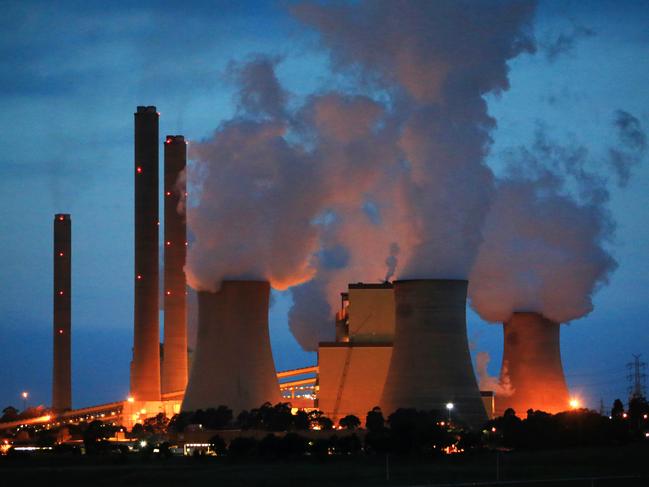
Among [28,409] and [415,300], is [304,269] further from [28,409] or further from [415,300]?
[28,409]

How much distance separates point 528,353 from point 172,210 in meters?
24.8

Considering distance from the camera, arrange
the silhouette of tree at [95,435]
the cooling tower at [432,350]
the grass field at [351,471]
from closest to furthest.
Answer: the grass field at [351,471] → the cooling tower at [432,350] → the silhouette of tree at [95,435]

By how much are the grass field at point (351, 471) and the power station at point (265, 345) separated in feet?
15.4

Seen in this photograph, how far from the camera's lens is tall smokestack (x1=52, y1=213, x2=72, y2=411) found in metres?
85.1

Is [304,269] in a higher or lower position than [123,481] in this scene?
higher

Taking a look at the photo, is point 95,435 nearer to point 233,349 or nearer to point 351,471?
point 233,349

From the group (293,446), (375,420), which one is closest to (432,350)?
(375,420)

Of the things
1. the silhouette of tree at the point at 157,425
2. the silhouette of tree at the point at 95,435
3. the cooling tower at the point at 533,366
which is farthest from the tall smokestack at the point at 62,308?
the cooling tower at the point at 533,366

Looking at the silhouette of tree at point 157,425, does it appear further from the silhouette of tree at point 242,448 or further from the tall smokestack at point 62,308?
the tall smokestack at point 62,308

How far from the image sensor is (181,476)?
42438 mm

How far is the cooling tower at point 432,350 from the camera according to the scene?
49500 millimetres

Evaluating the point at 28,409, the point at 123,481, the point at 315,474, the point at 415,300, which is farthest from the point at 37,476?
the point at 28,409

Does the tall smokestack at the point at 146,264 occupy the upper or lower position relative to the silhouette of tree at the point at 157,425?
upper

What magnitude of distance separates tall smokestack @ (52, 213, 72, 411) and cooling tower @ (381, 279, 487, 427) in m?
38.0
